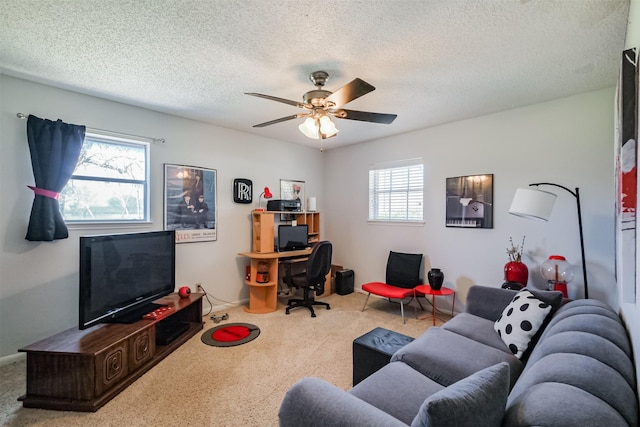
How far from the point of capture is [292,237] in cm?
438

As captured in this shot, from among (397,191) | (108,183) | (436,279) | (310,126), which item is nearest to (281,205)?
(397,191)

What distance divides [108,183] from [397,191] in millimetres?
3832

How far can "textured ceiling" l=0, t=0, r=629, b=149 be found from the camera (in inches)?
66.3

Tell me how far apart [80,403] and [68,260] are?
1.48 metres

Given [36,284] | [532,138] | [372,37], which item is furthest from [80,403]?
[532,138]

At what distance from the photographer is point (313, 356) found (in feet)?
8.82

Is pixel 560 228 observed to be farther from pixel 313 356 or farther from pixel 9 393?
pixel 9 393

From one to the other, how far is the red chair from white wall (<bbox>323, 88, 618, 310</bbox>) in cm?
20

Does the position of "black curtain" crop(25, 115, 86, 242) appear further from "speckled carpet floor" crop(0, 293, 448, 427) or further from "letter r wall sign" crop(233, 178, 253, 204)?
"letter r wall sign" crop(233, 178, 253, 204)

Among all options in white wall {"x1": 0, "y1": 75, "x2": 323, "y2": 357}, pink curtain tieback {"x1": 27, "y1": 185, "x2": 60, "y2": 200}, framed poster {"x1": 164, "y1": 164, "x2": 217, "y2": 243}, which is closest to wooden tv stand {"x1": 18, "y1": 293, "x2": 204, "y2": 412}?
white wall {"x1": 0, "y1": 75, "x2": 323, "y2": 357}

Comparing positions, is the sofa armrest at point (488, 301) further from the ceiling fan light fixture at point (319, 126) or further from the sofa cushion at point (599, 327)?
the ceiling fan light fixture at point (319, 126)

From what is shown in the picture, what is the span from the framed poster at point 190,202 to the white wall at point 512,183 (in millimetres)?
2457

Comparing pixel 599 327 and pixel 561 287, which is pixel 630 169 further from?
pixel 561 287

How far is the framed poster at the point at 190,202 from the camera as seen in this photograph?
11.6 feet
